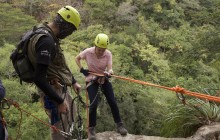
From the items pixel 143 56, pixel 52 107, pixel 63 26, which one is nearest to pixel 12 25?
pixel 143 56

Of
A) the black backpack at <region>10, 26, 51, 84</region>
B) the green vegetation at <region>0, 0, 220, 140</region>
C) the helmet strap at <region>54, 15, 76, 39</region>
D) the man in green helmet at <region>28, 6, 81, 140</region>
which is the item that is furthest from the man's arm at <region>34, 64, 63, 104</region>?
the green vegetation at <region>0, 0, 220, 140</region>

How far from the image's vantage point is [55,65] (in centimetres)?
270

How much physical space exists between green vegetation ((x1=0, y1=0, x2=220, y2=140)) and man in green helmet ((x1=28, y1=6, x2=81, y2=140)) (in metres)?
2.35

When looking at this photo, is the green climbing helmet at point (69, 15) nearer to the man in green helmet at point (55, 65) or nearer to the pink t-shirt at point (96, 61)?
the man in green helmet at point (55, 65)

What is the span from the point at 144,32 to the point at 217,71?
37.4 ft

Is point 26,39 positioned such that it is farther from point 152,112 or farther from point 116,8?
point 116,8

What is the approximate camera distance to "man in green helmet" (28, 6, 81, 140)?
2320 millimetres

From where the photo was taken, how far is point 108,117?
6.89 meters

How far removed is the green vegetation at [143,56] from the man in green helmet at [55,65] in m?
2.35

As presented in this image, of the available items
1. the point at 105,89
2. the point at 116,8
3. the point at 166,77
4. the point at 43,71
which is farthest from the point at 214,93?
the point at 116,8

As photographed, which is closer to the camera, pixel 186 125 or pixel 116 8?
pixel 186 125

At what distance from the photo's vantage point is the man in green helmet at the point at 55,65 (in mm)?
2320

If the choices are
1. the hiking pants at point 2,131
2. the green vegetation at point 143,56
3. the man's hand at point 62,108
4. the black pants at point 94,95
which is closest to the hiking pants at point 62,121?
the man's hand at point 62,108

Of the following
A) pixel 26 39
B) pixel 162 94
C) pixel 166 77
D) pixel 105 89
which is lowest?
pixel 166 77
